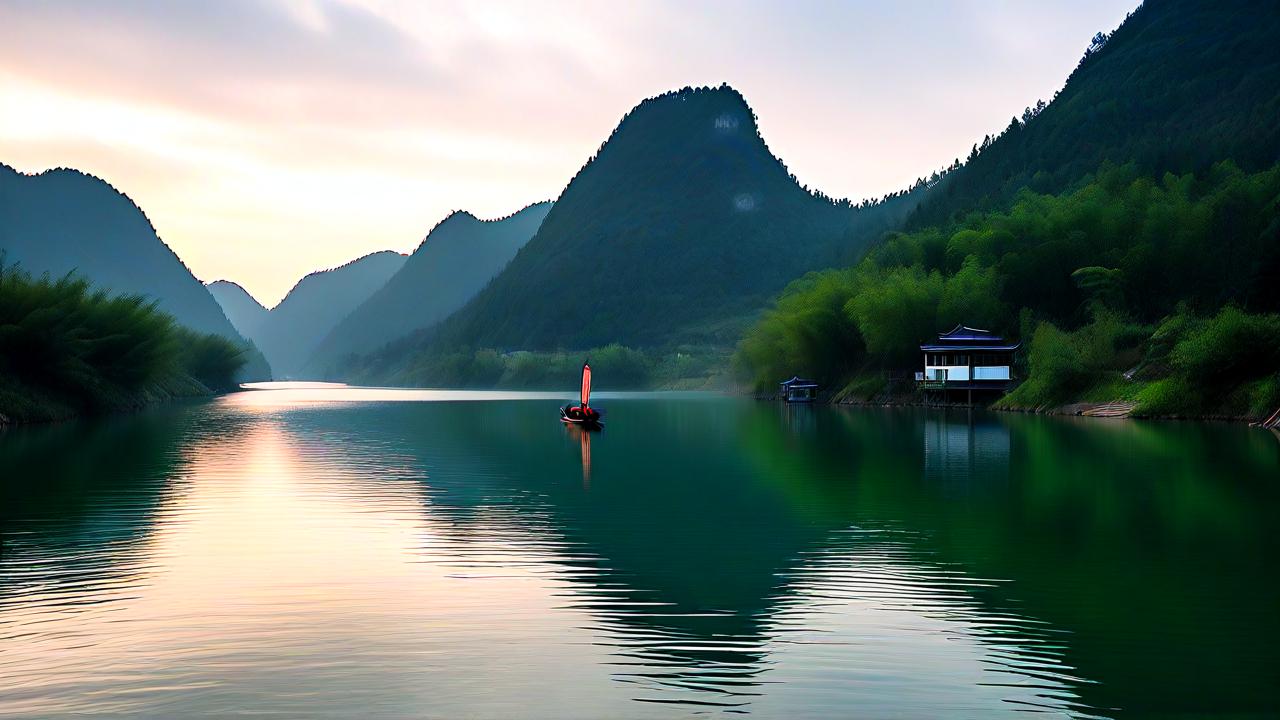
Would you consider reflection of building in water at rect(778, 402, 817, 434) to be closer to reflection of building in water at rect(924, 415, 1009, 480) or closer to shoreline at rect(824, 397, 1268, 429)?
shoreline at rect(824, 397, 1268, 429)

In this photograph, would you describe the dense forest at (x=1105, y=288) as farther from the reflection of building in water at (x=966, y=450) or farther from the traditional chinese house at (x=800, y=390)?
the reflection of building in water at (x=966, y=450)

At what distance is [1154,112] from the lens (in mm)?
155750

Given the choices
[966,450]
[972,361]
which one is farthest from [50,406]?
[972,361]

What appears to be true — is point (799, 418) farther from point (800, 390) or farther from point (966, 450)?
point (800, 390)

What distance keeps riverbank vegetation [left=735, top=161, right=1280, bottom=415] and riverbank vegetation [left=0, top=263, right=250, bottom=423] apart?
176 ft

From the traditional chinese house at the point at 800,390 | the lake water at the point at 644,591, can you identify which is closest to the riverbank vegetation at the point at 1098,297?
the traditional chinese house at the point at 800,390

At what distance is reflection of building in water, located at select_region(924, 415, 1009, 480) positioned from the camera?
34344 millimetres

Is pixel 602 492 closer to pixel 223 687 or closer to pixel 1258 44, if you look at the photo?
pixel 223 687

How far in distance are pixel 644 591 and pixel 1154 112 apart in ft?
525

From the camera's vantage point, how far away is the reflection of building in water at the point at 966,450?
113ft

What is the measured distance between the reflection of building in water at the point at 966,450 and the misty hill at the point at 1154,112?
220ft

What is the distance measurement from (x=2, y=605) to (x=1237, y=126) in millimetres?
144598

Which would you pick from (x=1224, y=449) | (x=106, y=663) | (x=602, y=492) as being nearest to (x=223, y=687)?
(x=106, y=663)

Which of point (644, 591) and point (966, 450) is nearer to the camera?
point (644, 591)
